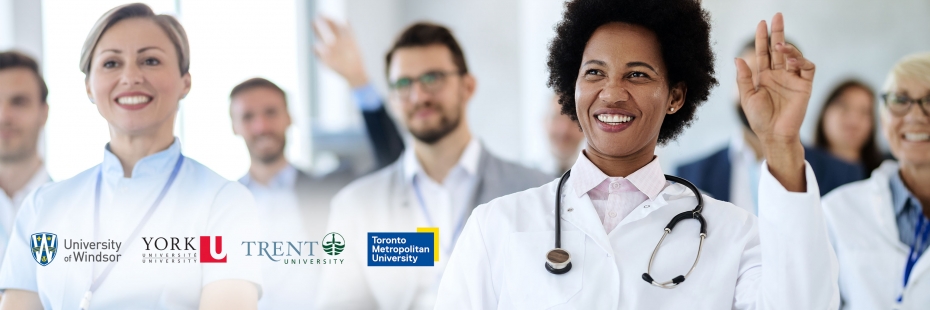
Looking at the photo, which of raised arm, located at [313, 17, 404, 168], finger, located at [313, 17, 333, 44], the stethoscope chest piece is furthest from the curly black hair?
finger, located at [313, 17, 333, 44]

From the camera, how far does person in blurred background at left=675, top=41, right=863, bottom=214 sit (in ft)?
11.9

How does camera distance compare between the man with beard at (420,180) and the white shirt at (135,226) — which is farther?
the man with beard at (420,180)

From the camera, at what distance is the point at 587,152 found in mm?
1883

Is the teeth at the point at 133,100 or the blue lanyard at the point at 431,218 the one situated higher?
the teeth at the point at 133,100

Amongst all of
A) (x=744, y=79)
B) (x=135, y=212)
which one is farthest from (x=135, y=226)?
(x=744, y=79)

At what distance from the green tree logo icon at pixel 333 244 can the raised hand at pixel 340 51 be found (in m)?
0.58

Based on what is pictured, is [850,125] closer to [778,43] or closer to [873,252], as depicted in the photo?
[873,252]

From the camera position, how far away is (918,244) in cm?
272

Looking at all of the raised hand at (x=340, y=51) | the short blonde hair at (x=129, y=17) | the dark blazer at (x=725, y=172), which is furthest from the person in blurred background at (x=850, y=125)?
the short blonde hair at (x=129, y=17)

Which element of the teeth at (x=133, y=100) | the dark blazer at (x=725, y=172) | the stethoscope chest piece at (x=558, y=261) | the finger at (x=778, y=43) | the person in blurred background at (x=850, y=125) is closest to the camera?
the finger at (x=778, y=43)

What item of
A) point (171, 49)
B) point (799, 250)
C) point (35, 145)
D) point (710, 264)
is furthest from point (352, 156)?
point (799, 250)

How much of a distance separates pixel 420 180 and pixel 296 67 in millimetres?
637

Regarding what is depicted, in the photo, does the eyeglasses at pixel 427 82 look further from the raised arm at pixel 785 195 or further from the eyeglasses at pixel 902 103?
the eyeglasses at pixel 902 103

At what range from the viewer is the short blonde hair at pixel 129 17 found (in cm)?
246
